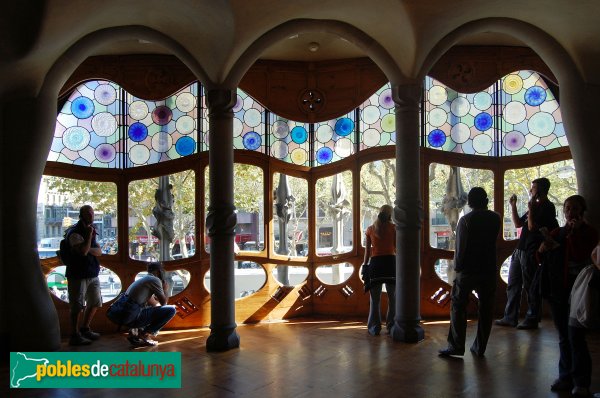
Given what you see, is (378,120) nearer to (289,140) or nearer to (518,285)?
(289,140)

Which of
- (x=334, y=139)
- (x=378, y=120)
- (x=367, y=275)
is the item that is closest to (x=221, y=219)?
(x=367, y=275)

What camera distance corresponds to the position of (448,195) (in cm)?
660

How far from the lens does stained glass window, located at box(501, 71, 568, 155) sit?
21.2 ft

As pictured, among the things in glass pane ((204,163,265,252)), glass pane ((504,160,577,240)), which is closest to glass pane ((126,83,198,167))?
glass pane ((204,163,265,252))

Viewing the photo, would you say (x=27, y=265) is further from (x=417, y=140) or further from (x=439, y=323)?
(x=439, y=323)

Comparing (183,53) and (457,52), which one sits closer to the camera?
(183,53)

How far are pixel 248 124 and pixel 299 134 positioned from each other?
70 centimetres

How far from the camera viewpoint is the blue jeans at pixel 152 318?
512 centimetres

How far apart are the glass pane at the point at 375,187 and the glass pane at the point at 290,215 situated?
77 cm

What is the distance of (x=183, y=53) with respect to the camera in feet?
16.9

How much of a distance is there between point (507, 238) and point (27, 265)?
5.56m

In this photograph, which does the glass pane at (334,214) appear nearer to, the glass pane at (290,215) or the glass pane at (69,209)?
the glass pane at (290,215)

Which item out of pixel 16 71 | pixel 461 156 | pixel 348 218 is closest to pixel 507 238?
pixel 461 156

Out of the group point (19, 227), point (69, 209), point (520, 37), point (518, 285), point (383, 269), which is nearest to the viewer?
Answer: point (19, 227)
